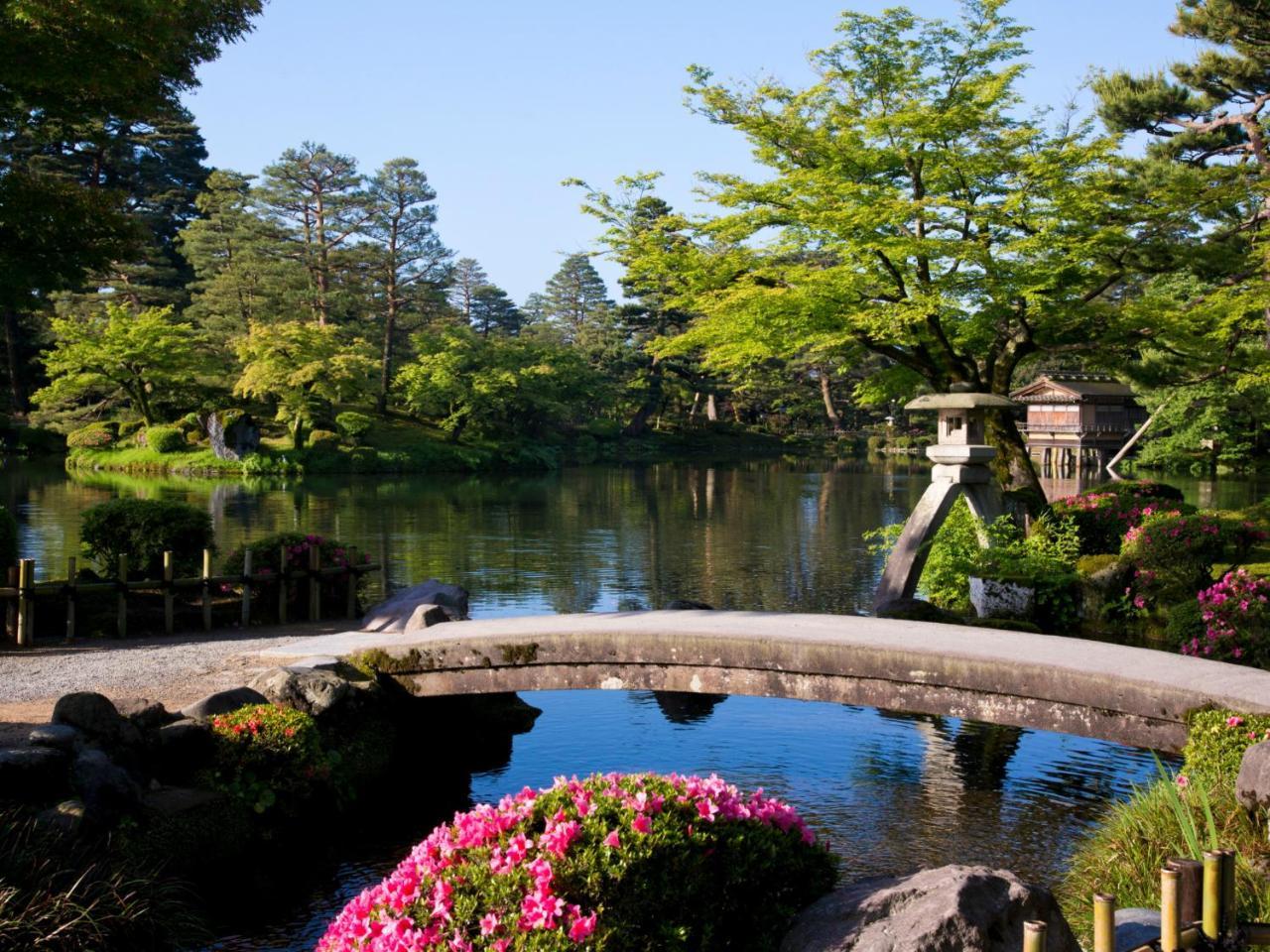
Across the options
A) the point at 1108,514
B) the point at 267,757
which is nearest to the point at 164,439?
the point at 1108,514

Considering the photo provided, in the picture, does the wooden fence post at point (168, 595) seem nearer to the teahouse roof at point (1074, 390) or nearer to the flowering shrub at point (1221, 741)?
the flowering shrub at point (1221, 741)

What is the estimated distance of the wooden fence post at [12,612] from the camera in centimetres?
1127

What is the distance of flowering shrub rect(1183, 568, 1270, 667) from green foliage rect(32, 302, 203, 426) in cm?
3754

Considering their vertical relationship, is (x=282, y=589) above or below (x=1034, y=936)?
above

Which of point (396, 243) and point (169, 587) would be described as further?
point (396, 243)

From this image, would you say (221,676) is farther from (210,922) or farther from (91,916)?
(91,916)

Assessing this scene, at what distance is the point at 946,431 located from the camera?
50.2 ft

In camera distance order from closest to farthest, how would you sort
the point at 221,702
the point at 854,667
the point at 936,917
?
the point at 936,917, the point at 221,702, the point at 854,667

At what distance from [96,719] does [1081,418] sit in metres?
48.8

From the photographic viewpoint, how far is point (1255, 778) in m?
5.74

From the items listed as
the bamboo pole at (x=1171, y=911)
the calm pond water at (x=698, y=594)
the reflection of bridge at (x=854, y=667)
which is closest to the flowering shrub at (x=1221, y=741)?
the reflection of bridge at (x=854, y=667)

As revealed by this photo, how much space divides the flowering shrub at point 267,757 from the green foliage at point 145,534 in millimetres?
5769

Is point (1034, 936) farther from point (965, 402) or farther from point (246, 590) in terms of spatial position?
point (965, 402)

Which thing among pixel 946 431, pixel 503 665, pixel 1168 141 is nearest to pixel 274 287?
pixel 1168 141
